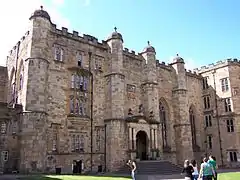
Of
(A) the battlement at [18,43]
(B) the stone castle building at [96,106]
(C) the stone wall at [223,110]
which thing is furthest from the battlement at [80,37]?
(C) the stone wall at [223,110]

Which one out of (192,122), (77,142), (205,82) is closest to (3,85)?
(77,142)

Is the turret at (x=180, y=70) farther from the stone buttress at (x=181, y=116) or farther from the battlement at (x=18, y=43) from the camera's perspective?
the battlement at (x=18, y=43)

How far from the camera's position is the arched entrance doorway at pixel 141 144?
31172 mm

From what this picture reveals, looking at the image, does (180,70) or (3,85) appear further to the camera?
(180,70)

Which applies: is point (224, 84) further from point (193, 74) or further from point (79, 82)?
point (79, 82)

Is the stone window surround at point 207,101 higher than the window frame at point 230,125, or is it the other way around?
the stone window surround at point 207,101

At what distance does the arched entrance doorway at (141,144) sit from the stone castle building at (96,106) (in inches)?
4.5

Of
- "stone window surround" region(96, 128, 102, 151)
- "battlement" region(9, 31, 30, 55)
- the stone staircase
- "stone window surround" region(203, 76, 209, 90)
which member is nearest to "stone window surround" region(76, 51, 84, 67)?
"battlement" region(9, 31, 30, 55)

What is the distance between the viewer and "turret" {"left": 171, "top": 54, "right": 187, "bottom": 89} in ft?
124

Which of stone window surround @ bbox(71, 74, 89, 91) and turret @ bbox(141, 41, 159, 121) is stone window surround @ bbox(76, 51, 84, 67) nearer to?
stone window surround @ bbox(71, 74, 89, 91)

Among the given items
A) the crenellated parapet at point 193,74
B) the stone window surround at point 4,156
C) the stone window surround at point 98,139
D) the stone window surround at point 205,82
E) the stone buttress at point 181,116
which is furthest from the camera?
the stone window surround at point 205,82

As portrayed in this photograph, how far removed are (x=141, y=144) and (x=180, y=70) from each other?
12740mm

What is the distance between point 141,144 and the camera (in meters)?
31.7

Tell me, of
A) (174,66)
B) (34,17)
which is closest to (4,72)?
(34,17)
